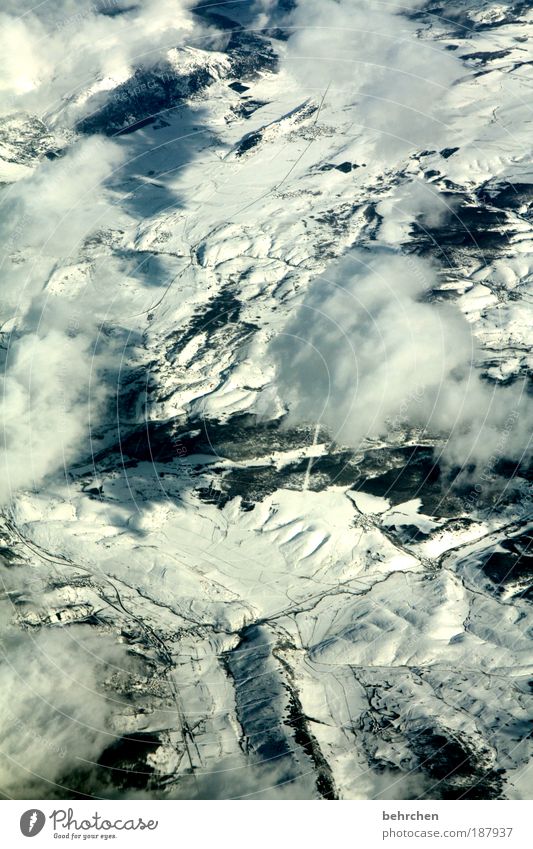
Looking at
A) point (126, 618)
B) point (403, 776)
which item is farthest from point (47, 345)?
point (403, 776)

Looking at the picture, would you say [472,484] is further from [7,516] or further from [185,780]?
[7,516]
